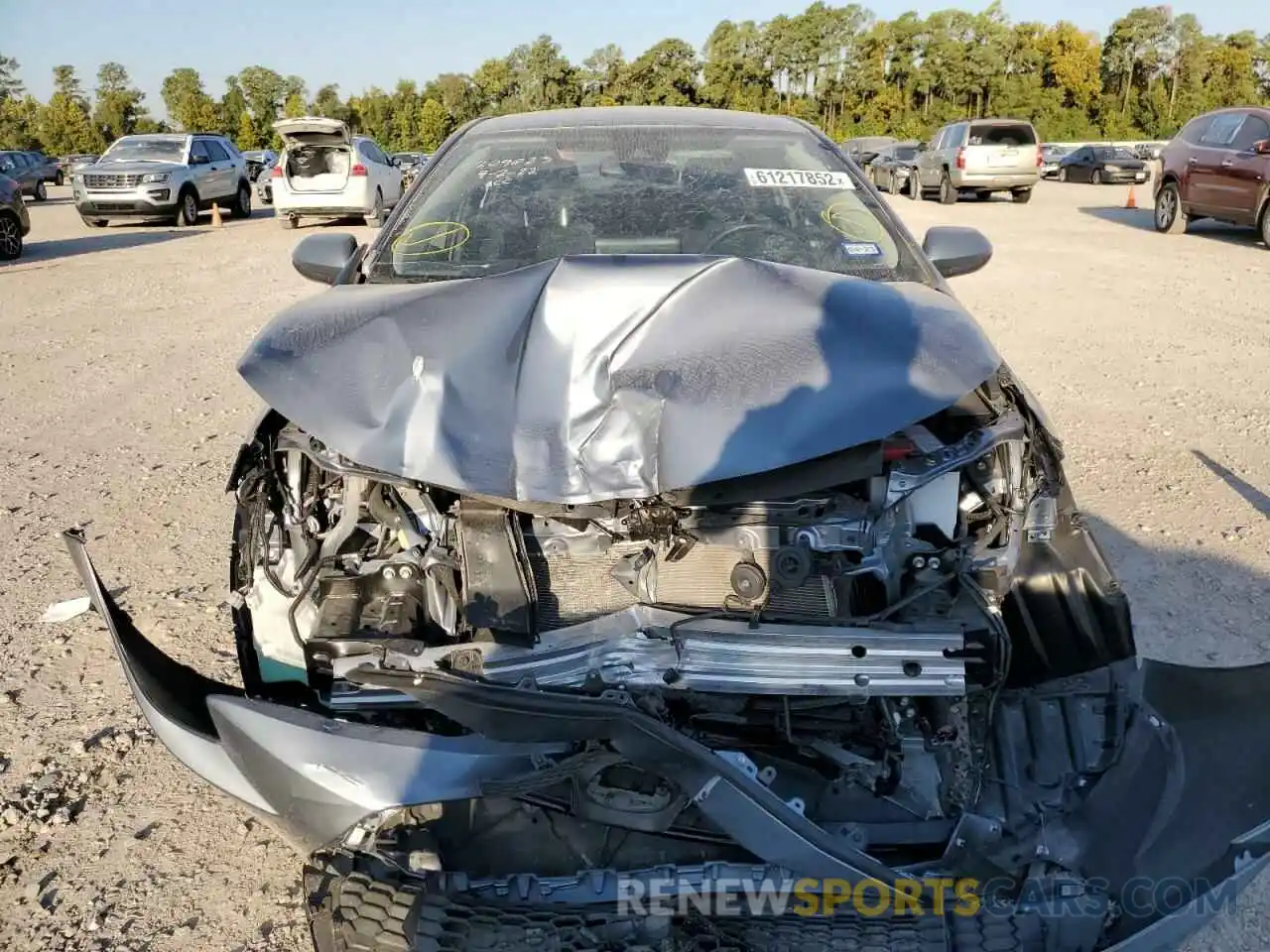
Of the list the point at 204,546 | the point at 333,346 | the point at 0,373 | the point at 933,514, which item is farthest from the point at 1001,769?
the point at 0,373

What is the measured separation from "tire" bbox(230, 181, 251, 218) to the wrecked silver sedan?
67.4ft

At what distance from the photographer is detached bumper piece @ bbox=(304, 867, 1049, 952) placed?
1889mm

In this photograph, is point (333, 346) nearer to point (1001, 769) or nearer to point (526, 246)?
point (526, 246)

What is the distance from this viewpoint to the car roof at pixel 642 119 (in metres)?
3.76

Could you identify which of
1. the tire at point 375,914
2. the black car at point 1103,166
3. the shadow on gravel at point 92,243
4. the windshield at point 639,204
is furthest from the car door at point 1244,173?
the shadow on gravel at point 92,243

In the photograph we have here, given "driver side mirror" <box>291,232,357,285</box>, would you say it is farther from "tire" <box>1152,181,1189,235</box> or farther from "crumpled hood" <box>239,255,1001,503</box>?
"tire" <box>1152,181,1189,235</box>

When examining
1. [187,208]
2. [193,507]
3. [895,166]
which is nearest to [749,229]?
[193,507]

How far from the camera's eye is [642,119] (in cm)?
378

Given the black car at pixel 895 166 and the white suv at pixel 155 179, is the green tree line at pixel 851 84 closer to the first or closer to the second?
the black car at pixel 895 166

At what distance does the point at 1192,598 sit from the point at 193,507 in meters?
4.63

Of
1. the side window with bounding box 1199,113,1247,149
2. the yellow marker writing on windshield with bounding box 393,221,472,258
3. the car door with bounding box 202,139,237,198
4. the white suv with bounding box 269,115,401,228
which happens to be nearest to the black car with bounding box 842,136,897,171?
the side window with bounding box 1199,113,1247,149

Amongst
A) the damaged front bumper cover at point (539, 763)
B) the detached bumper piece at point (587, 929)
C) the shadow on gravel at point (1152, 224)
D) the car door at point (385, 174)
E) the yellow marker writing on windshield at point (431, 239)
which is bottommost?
the shadow on gravel at point (1152, 224)

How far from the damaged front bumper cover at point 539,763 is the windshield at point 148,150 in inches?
749

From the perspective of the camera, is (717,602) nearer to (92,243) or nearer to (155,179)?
(92,243)
